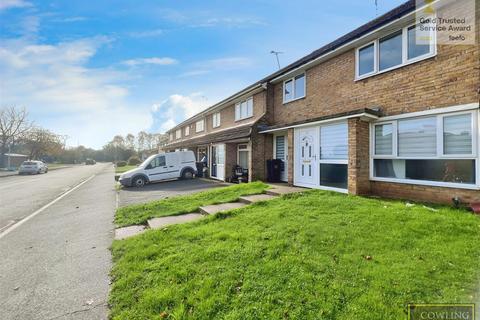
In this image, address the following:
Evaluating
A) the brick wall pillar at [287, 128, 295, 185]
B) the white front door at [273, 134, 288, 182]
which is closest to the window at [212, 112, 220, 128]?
the white front door at [273, 134, 288, 182]

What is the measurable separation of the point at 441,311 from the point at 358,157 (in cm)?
584

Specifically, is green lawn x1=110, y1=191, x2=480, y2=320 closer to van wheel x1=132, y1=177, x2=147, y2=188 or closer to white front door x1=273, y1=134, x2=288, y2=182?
white front door x1=273, y1=134, x2=288, y2=182

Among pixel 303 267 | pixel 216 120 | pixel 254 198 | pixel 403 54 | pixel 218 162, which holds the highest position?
pixel 216 120

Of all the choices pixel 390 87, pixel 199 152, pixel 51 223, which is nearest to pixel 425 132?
pixel 390 87

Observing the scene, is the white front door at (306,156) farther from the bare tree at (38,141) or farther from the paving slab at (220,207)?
the bare tree at (38,141)

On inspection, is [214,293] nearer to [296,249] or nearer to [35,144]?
[296,249]

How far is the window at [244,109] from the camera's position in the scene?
628 inches

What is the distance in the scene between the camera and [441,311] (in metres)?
2.60

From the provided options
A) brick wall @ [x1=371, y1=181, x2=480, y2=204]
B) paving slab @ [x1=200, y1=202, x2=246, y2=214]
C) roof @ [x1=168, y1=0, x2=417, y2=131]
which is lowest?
paving slab @ [x1=200, y1=202, x2=246, y2=214]

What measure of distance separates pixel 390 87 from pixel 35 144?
63.3 metres

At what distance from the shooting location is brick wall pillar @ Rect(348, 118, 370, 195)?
792 cm

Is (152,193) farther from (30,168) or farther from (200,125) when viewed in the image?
(30,168)

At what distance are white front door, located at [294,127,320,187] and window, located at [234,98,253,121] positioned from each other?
563cm

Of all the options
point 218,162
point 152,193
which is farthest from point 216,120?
point 152,193
